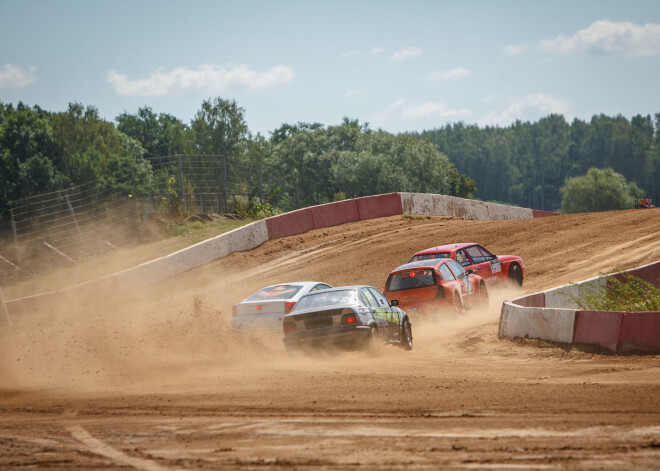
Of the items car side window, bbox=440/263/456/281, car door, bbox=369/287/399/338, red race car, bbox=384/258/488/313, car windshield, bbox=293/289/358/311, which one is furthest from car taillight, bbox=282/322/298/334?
car side window, bbox=440/263/456/281

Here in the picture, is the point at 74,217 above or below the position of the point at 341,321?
above

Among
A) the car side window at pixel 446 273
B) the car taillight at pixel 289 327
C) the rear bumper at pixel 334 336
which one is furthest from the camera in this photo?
the car side window at pixel 446 273

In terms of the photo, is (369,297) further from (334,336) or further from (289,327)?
(289,327)

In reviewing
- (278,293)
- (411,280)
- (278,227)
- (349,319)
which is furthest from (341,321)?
(278,227)

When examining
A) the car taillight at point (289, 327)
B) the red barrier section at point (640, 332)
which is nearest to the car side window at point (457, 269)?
the car taillight at point (289, 327)

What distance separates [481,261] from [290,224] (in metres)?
13.4

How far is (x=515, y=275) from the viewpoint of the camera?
63.3 ft

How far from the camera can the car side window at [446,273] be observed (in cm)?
1609

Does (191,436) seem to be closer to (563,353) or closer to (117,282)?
(563,353)

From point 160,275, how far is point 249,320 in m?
12.0

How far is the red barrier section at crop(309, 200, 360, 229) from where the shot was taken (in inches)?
1241

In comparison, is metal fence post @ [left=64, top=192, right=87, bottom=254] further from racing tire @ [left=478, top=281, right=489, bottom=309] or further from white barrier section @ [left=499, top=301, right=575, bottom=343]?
white barrier section @ [left=499, top=301, right=575, bottom=343]

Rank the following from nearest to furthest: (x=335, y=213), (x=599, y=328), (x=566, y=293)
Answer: (x=599, y=328)
(x=566, y=293)
(x=335, y=213)

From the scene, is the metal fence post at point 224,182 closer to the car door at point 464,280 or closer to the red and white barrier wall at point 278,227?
the red and white barrier wall at point 278,227
